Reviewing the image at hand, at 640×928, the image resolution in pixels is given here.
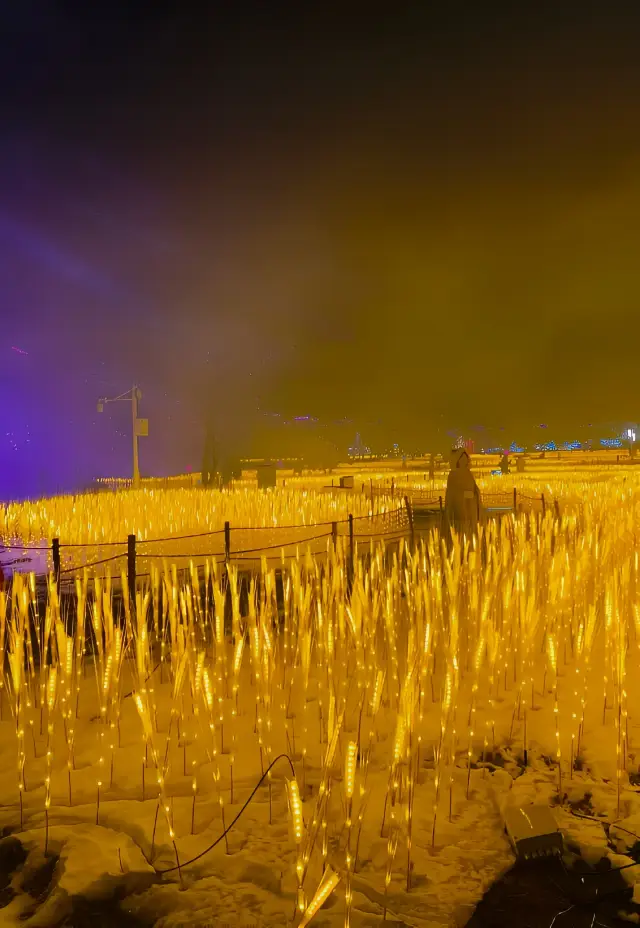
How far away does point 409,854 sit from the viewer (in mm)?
2748

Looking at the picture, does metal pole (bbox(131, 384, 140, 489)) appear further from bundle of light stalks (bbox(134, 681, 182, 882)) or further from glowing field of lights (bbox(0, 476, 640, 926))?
bundle of light stalks (bbox(134, 681, 182, 882))

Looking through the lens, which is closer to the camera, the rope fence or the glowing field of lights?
→ the glowing field of lights

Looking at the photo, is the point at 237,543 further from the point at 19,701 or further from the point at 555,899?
the point at 555,899

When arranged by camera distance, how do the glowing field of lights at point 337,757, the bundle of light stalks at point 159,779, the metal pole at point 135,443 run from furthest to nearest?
the metal pole at point 135,443, the bundle of light stalks at point 159,779, the glowing field of lights at point 337,757

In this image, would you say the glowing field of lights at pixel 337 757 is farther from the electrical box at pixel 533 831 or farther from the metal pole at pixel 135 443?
the metal pole at pixel 135 443

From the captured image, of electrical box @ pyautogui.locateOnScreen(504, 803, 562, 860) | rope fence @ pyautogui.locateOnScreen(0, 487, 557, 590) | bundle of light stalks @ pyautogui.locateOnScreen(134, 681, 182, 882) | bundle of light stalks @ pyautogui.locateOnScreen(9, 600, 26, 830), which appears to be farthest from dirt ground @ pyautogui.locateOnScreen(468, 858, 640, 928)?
rope fence @ pyautogui.locateOnScreen(0, 487, 557, 590)

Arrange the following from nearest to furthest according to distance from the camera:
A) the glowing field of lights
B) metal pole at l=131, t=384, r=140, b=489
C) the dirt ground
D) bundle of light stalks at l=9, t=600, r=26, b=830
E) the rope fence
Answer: the dirt ground, the glowing field of lights, bundle of light stalks at l=9, t=600, r=26, b=830, the rope fence, metal pole at l=131, t=384, r=140, b=489

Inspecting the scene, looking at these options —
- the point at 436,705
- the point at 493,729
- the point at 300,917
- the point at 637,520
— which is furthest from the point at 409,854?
the point at 637,520

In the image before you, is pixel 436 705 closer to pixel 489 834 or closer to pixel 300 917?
pixel 489 834

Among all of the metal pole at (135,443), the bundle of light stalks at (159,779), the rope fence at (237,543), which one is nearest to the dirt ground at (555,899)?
the bundle of light stalks at (159,779)

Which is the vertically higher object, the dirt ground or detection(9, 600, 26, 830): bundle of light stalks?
detection(9, 600, 26, 830): bundle of light stalks

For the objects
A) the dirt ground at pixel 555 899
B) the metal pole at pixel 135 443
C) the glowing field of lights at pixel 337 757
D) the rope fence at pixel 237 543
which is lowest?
the dirt ground at pixel 555 899

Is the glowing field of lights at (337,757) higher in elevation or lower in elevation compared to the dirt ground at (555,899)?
higher

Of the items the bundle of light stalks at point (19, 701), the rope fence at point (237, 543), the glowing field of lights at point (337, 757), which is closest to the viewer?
the glowing field of lights at point (337, 757)
